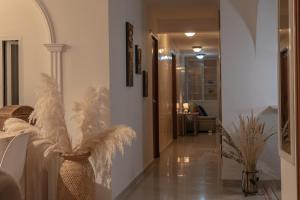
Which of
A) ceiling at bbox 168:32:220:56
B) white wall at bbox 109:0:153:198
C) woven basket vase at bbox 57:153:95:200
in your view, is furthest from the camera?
ceiling at bbox 168:32:220:56

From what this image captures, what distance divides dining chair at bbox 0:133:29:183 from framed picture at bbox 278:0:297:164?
1.95 m

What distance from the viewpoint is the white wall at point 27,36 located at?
438 centimetres

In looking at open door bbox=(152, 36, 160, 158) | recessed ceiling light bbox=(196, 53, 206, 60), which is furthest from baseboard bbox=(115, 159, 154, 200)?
recessed ceiling light bbox=(196, 53, 206, 60)

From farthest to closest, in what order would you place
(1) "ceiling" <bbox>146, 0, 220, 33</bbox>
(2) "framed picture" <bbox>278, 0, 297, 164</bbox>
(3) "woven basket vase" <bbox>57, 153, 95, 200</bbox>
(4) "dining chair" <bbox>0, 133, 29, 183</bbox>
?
(1) "ceiling" <bbox>146, 0, 220, 33</bbox>, (3) "woven basket vase" <bbox>57, 153, 95, 200</bbox>, (4) "dining chair" <bbox>0, 133, 29, 183</bbox>, (2) "framed picture" <bbox>278, 0, 297, 164</bbox>

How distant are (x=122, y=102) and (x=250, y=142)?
5.48 feet

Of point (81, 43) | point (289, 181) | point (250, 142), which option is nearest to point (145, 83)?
point (250, 142)

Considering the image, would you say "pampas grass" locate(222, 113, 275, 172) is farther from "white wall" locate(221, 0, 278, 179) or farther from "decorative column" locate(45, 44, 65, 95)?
"decorative column" locate(45, 44, 65, 95)

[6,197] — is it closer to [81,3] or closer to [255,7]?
[81,3]

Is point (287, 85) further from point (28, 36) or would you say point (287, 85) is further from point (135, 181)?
point (135, 181)

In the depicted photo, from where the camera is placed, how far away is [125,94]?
501cm

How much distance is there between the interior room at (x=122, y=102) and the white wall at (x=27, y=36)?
0.01 m

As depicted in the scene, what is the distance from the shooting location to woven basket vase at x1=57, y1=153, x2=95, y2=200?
11.7ft

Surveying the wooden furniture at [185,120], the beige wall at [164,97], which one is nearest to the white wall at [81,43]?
the beige wall at [164,97]

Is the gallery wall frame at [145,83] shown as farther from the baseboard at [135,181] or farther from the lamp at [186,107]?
the lamp at [186,107]
